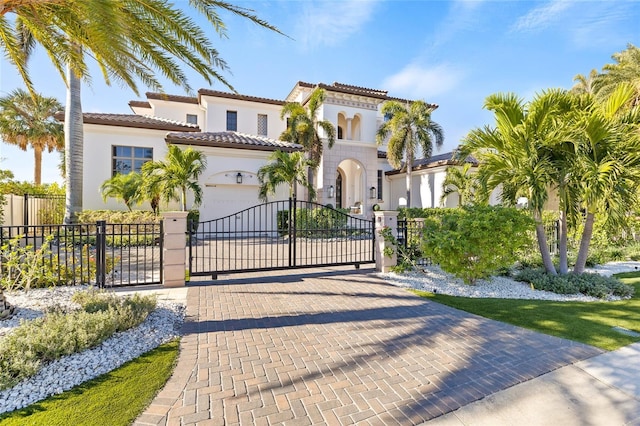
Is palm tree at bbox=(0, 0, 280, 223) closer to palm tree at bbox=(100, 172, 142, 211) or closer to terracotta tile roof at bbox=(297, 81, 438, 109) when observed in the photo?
palm tree at bbox=(100, 172, 142, 211)

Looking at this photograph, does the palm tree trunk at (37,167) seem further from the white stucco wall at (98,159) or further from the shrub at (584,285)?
the shrub at (584,285)

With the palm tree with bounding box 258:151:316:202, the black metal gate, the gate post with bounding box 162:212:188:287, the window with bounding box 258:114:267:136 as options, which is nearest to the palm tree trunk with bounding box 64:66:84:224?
the black metal gate

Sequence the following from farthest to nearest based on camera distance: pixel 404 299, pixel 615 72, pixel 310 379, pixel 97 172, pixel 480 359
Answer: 1. pixel 615 72
2. pixel 97 172
3. pixel 404 299
4. pixel 480 359
5. pixel 310 379

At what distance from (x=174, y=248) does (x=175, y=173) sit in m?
9.08

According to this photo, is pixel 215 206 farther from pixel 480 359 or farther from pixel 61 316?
pixel 480 359

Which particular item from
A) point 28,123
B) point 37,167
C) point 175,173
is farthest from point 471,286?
point 37,167

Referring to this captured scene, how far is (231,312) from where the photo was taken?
5.62m

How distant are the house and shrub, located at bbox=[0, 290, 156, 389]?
42.8 ft

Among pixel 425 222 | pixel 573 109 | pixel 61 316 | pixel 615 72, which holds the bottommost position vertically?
pixel 61 316

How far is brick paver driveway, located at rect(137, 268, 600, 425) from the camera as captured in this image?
2910 millimetres

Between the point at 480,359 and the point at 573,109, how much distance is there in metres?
7.16

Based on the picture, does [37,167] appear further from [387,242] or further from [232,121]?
[387,242]

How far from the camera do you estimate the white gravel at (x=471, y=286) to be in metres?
7.04

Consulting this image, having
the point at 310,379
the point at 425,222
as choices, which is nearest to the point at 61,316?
the point at 310,379
